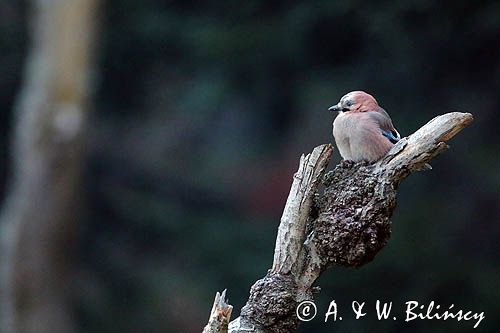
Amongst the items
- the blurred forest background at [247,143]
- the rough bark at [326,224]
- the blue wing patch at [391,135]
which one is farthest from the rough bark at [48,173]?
the rough bark at [326,224]

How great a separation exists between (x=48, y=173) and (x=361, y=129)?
7882 millimetres

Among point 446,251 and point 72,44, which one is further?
point 72,44

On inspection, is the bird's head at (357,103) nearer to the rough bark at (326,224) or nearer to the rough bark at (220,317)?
the rough bark at (326,224)

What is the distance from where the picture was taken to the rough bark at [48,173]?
11422 mm

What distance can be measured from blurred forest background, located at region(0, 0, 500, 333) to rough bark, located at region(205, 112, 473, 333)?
612 cm

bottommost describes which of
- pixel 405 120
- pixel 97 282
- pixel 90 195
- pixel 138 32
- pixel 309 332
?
pixel 309 332

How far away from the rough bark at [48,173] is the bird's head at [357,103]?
24.0ft

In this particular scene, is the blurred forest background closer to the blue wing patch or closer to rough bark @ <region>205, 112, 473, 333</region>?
the blue wing patch

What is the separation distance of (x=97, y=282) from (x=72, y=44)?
125 inches

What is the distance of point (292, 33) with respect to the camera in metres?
11.2

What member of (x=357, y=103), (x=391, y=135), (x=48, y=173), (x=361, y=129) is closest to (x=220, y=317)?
(x=361, y=129)

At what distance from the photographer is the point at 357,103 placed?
4.37m

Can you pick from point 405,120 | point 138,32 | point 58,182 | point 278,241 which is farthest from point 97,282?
point 278,241

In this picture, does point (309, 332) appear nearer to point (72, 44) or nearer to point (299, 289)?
point (72, 44)
